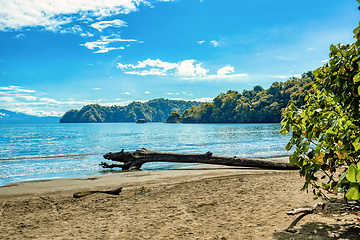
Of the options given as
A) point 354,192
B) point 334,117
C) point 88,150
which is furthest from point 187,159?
point 88,150

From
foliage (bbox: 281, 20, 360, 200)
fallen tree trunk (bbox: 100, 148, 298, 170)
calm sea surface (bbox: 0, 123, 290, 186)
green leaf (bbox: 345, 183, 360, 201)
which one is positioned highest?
foliage (bbox: 281, 20, 360, 200)

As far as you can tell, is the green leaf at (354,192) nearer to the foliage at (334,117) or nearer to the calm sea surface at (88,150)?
the foliage at (334,117)

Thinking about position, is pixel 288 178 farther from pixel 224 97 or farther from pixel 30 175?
pixel 224 97

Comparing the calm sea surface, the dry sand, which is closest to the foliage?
the dry sand

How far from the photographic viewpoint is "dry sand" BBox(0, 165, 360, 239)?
4.72 m

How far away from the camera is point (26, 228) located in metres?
5.68

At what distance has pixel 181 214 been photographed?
19.5 ft

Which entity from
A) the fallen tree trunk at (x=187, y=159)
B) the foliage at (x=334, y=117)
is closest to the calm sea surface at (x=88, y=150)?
the fallen tree trunk at (x=187, y=159)

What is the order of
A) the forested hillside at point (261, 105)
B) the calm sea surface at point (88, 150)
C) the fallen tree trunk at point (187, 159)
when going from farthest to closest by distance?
the forested hillside at point (261, 105)
the calm sea surface at point (88, 150)
the fallen tree trunk at point (187, 159)

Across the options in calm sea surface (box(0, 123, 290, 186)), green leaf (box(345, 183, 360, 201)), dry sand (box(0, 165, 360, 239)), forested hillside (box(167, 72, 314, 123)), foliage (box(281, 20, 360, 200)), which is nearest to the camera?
green leaf (box(345, 183, 360, 201))

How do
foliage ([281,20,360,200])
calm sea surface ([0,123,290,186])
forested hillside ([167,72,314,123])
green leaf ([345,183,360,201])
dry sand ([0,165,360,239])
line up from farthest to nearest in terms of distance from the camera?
forested hillside ([167,72,314,123])
calm sea surface ([0,123,290,186])
dry sand ([0,165,360,239])
foliage ([281,20,360,200])
green leaf ([345,183,360,201])

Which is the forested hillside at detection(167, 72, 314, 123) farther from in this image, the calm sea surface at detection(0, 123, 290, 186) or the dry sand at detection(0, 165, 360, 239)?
the dry sand at detection(0, 165, 360, 239)

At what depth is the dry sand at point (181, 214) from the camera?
4.72 metres

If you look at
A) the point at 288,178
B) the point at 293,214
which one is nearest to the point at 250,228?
the point at 293,214
